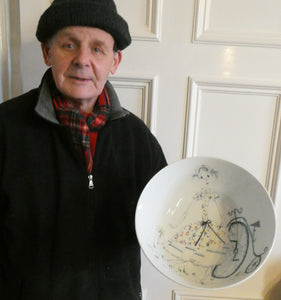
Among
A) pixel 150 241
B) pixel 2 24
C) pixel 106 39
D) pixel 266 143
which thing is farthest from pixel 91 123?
pixel 266 143

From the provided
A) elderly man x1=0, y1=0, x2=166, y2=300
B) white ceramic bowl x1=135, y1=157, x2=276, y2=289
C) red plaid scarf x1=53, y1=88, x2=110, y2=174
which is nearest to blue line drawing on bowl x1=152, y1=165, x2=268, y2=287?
white ceramic bowl x1=135, y1=157, x2=276, y2=289

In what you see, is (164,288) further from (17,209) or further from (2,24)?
(2,24)

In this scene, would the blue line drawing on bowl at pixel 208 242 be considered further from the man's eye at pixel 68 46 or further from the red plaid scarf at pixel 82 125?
the man's eye at pixel 68 46

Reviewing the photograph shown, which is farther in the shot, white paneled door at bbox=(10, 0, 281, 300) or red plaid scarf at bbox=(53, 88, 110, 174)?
white paneled door at bbox=(10, 0, 281, 300)

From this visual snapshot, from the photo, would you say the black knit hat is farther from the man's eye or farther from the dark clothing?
the dark clothing

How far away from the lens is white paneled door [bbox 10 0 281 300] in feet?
2.82

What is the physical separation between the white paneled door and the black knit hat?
Result: 0.76 feet

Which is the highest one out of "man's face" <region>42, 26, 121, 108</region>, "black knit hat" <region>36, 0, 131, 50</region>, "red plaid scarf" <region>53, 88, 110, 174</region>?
"black knit hat" <region>36, 0, 131, 50</region>

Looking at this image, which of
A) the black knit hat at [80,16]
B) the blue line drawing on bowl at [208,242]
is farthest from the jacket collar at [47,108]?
the blue line drawing on bowl at [208,242]

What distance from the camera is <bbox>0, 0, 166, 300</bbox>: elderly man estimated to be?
67cm

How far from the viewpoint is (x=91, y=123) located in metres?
0.72

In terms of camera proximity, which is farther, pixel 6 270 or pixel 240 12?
pixel 240 12

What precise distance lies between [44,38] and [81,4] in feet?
0.40

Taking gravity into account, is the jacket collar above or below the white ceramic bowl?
above
